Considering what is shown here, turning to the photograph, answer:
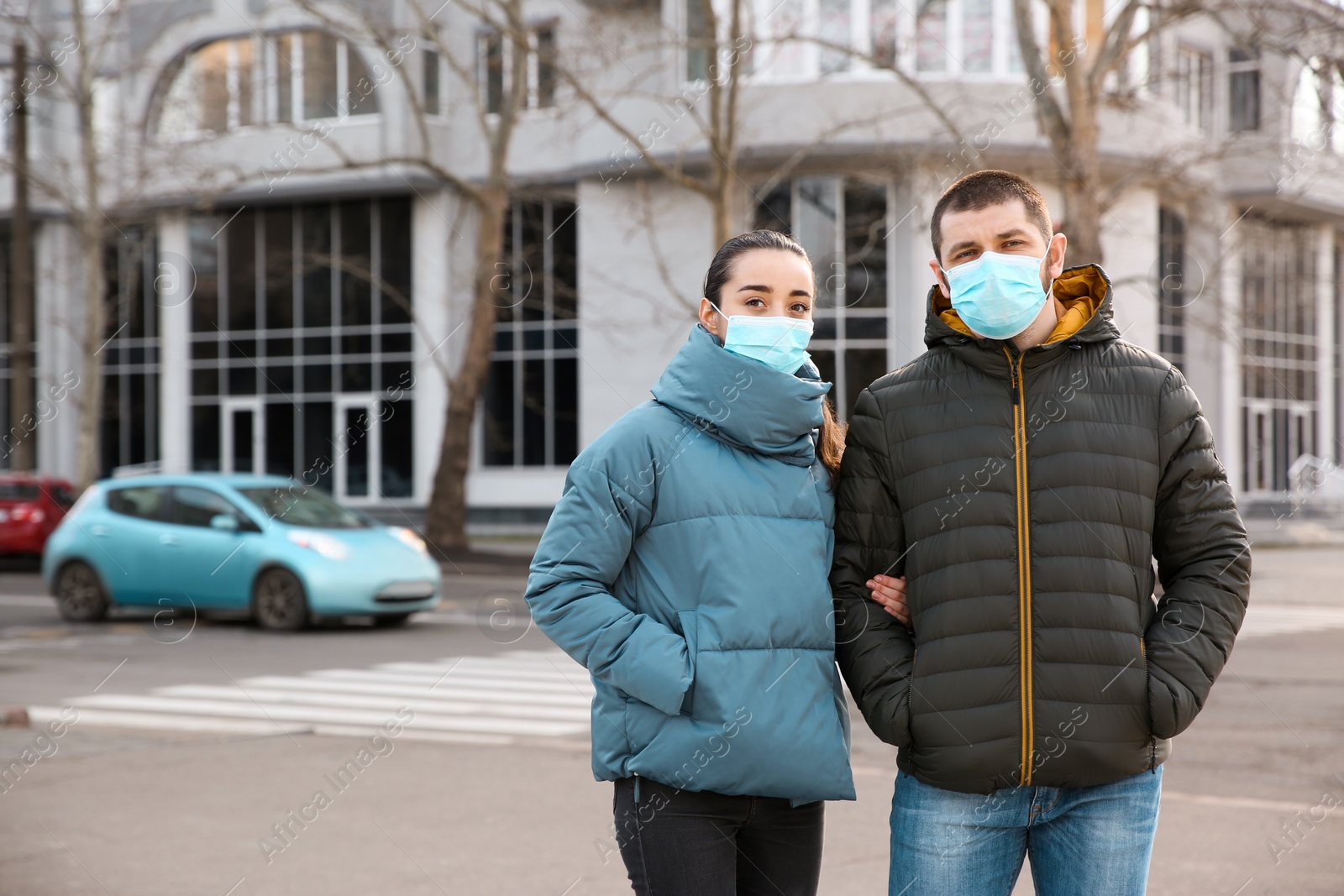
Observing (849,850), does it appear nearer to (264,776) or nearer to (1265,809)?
(1265,809)

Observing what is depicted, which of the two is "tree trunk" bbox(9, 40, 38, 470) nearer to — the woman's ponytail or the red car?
the red car

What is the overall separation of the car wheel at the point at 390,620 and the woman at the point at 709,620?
13024 mm

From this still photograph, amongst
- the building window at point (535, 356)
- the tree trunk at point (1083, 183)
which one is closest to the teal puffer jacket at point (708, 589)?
the tree trunk at point (1083, 183)

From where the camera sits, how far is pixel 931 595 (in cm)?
273

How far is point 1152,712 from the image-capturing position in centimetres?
264

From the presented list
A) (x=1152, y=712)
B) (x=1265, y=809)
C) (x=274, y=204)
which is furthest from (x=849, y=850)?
(x=274, y=204)

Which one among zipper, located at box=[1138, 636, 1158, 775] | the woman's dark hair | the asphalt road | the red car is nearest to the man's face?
the woman's dark hair

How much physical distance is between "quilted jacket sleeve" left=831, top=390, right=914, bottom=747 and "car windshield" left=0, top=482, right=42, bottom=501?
25.1 m

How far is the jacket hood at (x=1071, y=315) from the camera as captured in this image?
2.82m

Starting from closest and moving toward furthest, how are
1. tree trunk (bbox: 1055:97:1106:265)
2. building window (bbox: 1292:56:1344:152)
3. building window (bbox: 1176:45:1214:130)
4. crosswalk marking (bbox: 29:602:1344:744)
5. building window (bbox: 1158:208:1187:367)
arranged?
crosswalk marking (bbox: 29:602:1344:744) → building window (bbox: 1292:56:1344:152) → tree trunk (bbox: 1055:97:1106:265) → building window (bbox: 1158:208:1187:367) → building window (bbox: 1176:45:1214:130)

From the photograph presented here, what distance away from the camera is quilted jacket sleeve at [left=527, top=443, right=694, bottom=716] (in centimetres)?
269

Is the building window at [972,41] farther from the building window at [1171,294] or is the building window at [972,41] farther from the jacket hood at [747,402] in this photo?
the jacket hood at [747,402]

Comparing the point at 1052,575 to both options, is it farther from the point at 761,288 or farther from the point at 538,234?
the point at 538,234

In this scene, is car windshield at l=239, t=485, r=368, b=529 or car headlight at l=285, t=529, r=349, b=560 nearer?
car headlight at l=285, t=529, r=349, b=560
